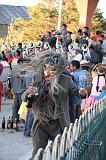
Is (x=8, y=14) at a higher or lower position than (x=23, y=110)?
higher

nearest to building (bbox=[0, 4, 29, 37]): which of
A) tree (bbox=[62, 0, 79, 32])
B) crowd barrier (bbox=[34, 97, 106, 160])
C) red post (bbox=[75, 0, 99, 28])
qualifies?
tree (bbox=[62, 0, 79, 32])

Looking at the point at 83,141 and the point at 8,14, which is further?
the point at 8,14

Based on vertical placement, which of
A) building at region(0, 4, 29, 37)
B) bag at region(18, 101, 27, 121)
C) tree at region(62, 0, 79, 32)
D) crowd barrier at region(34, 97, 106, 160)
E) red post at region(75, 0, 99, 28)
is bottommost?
bag at region(18, 101, 27, 121)

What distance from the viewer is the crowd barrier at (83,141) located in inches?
144

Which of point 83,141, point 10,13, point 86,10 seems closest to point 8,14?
point 10,13

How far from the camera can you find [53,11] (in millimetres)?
52625

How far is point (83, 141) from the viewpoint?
4840 mm

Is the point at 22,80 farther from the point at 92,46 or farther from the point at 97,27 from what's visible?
the point at 97,27

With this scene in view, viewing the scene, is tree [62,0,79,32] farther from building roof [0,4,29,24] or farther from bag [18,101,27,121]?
bag [18,101,27,121]

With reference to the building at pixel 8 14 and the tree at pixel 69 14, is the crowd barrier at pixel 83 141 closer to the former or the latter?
the tree at pixel 69 14

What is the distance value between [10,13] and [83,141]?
92.7m

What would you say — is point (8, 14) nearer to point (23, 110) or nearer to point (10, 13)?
point (10, 13)

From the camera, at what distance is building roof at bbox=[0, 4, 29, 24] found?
305 feet

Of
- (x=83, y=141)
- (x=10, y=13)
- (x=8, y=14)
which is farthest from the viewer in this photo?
(x=10, y=13)
